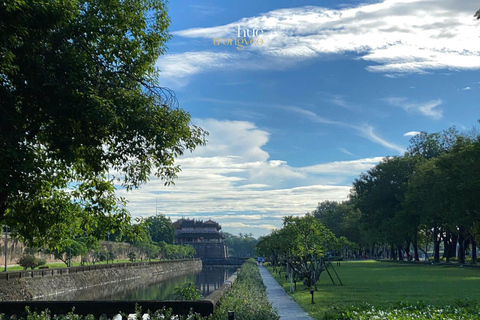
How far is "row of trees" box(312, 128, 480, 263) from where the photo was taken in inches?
2005

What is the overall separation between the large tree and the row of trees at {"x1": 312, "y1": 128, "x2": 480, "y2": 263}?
136ft

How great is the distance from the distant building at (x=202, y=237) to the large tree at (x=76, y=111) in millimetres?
153853

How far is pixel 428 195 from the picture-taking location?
6003cm

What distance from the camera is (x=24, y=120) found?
37.6 feet

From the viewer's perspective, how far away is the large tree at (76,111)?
35.4ft

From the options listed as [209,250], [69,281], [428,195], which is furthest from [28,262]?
[209,250]

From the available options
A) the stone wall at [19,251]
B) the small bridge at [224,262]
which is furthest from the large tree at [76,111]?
the small bridge at [224,262]

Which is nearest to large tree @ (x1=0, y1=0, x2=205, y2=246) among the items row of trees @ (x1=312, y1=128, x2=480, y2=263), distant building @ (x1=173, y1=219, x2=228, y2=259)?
row of trees @ (x1=312, y1=128, x2=480, y2=263)

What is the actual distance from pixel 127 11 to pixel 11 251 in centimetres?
6238

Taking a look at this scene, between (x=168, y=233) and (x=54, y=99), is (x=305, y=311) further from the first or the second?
(x=168, y=233)

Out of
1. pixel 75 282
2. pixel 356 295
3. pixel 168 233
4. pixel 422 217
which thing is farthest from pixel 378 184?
pixel 168 233

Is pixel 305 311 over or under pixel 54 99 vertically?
under

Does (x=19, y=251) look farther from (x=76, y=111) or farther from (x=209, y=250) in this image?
(x=209, y=250)

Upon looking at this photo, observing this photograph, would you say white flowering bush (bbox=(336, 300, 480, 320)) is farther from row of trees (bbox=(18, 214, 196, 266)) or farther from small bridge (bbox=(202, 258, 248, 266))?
small bridge (bbox=(202, 258, 248, 266))
